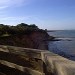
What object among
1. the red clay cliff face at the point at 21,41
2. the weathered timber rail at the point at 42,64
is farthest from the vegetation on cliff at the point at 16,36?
the weathered timber rail at the point at 42,64

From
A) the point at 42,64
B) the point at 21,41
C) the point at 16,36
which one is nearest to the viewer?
the point at 42,64

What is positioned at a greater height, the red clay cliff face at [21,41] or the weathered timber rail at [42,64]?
the weathered timber rail at [42,64]

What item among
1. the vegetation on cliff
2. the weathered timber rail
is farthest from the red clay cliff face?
the weathered timber rail

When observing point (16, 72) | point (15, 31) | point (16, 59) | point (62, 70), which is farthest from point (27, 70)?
point (15, 31)

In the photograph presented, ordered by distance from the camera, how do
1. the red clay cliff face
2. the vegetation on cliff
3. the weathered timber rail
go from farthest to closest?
the vegetation on cliff → the red clay cliff face → the weathered timber rail

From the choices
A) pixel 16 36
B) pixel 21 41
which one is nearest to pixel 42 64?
pixel 16 36

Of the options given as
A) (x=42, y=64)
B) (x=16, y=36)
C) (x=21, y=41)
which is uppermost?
(x=42, y=64)

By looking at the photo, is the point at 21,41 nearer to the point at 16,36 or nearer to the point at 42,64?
the point at 16,36

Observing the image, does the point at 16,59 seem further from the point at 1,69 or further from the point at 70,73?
the point at 70,73

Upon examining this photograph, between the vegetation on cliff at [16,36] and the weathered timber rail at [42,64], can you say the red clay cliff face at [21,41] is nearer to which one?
the vegetation on cliff at [16,36]

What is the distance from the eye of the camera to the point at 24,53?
3.23 m

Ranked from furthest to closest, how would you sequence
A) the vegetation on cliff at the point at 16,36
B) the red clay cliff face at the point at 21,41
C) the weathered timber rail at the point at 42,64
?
the vegetation on cliff at the point at 16,36 → the red clay cliff face at the point at 21,41 → the weathered timber rail at the point at 42,64

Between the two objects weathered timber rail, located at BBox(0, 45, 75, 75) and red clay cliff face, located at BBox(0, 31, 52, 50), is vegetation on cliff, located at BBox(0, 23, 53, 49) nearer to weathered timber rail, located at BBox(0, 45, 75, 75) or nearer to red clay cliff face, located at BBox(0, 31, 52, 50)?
red clay cliff face, located at BBox(0, 31, 52, 50)

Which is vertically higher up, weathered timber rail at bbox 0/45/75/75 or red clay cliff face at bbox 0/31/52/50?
weathered timber rail at bbox 0/45/75/75
